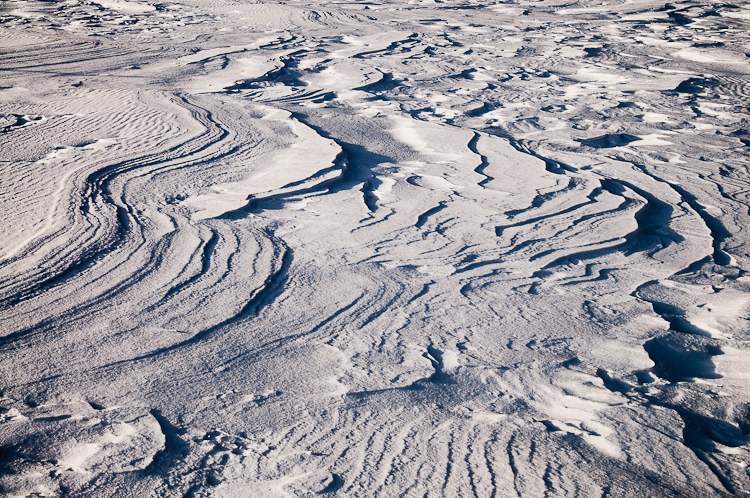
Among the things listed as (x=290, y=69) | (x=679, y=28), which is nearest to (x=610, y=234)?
(x=290, y=69)

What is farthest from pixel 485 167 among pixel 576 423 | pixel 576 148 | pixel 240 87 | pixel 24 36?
pixel 24 36

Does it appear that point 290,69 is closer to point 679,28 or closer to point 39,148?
point 39,148

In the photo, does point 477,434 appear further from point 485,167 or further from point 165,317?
point 485,167

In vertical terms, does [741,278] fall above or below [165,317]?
below

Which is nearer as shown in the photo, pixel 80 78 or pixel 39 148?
pixel 39 148

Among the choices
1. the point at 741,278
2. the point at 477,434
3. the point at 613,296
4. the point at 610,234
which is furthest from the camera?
the point at 610,234

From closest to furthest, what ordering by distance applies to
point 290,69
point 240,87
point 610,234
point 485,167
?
point 610,234 → point 485,167 → point 240,87 → point 290,69
